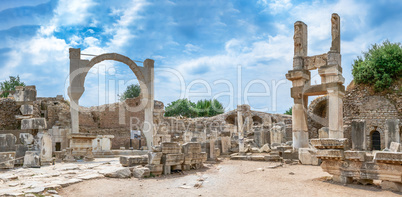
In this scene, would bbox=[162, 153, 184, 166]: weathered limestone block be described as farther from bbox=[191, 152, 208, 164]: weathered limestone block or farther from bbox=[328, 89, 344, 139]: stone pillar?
bbox=[328, 89, 344, 139]: stone pillar

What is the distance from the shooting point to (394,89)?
21938mm

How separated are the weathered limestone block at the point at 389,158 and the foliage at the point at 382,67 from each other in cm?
1828

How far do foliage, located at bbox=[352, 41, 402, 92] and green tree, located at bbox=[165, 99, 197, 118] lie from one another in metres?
29.1

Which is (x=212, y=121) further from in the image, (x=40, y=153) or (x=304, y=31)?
(x=40, y=153)

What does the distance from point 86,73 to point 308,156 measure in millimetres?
10025

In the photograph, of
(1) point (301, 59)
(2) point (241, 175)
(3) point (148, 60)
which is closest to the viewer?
(2) point (241, 175)

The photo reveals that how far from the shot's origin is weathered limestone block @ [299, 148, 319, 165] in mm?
10775

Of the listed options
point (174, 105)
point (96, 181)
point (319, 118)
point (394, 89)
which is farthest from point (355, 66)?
point (174, 105)

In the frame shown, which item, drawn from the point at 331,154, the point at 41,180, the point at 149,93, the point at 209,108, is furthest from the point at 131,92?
the point at 331,154

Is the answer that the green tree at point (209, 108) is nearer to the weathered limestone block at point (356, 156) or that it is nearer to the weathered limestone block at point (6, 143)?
the weathered limestone block at point (6, 143)

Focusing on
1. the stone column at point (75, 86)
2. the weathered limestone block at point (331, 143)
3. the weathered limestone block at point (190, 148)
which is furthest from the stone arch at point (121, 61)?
the weathered limestone block at point (331, 143)

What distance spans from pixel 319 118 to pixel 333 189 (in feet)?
68.0

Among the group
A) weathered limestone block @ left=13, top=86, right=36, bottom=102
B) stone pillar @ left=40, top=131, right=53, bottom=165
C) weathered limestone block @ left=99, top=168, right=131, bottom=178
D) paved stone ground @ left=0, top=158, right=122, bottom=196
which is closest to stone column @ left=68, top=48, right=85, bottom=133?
weathered limestone block @ left=13, top=86, right=36, bottom=102

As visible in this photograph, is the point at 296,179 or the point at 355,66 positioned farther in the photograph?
the point at 355,66
